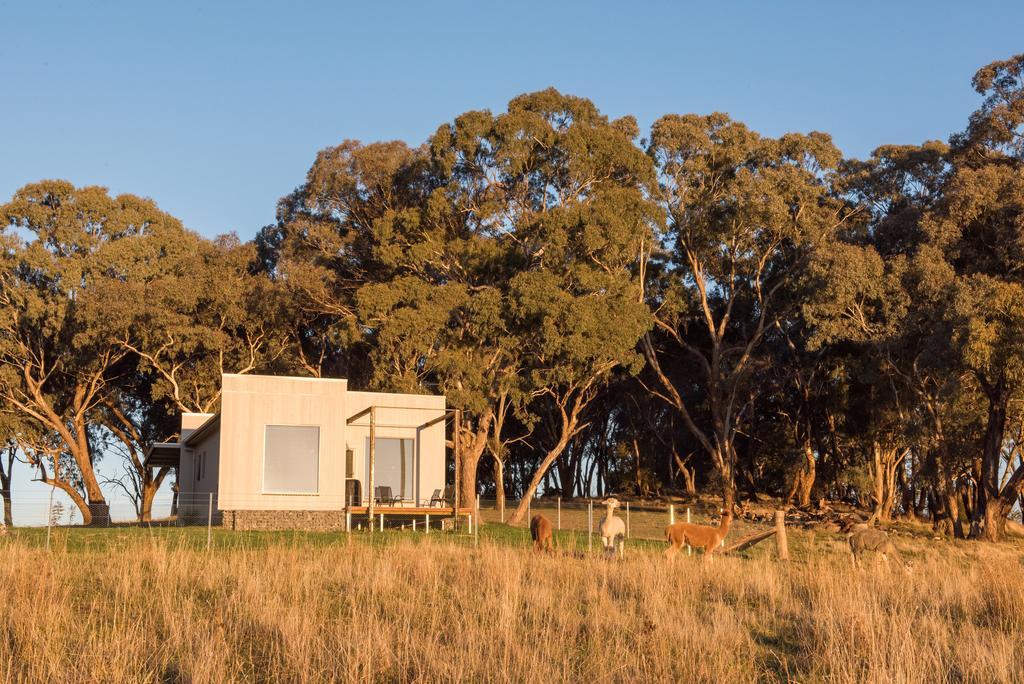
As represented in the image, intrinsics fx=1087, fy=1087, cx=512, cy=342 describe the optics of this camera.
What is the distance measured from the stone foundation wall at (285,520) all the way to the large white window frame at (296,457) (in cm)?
42

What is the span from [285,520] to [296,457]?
1.31 m

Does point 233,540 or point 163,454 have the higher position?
point 163,454

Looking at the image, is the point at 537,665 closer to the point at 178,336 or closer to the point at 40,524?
the point at 40,524

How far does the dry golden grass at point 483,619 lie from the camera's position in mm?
7551

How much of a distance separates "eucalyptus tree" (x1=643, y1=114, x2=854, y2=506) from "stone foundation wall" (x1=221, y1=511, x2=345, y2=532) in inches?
512

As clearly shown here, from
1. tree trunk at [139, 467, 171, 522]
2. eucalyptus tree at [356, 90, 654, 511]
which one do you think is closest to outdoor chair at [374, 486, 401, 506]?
eucalyptus tree at [356, 90, 654, 511]

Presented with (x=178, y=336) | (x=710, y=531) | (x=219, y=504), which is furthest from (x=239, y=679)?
(x=178, y=336)

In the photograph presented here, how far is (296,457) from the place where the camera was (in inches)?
890

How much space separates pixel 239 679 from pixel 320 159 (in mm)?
27660

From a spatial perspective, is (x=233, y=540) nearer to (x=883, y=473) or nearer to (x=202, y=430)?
(x=202, y=430)

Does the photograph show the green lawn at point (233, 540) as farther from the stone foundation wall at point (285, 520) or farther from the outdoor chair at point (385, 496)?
the outdoor chair at point (385, 496)

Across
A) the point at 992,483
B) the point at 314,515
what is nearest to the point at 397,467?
the point at 314,515

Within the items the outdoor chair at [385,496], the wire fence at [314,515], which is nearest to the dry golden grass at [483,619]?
the wire fence at [314,515]

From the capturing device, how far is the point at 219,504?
21.2m
